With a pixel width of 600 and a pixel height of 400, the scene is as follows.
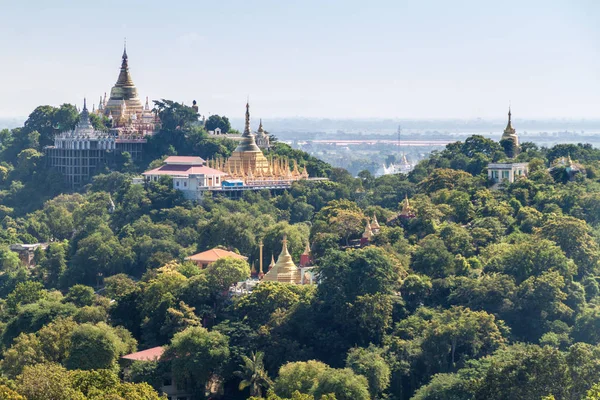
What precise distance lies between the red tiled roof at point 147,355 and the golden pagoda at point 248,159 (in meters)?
29.9

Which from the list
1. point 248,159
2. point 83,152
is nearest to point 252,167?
point 248,159

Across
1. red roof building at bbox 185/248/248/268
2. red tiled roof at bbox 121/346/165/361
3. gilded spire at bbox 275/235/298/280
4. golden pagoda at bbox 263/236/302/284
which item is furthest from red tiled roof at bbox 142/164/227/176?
red tiled roof at bbox 121/346/165/361

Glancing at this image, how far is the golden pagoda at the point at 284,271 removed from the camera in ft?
192

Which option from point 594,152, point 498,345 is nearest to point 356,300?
point 498,345

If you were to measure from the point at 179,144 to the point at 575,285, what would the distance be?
40710 mm

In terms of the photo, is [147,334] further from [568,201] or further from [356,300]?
[568,201]

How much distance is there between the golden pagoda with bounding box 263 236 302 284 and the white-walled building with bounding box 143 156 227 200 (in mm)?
20612

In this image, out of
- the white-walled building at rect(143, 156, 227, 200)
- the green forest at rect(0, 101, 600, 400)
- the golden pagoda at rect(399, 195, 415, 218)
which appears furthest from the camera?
the white-walled building at rect(143, 156, 227, 200)

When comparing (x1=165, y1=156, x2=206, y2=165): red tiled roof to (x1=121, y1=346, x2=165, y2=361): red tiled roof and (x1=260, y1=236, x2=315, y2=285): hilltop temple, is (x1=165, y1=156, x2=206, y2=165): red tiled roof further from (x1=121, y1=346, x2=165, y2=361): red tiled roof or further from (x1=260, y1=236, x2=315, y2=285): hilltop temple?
(x1=121, y1=346, x2=165, y2=361): red tiled roof

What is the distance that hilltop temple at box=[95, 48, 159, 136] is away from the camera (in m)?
95.6

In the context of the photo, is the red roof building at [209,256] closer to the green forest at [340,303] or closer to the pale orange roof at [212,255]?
the pale orange roof at [212,255]

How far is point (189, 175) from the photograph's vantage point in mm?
80000

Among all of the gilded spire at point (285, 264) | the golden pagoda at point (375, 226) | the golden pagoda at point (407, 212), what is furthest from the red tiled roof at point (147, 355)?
the golden pagoda at point (407, 212)

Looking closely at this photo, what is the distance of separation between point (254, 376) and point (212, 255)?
1430cm
